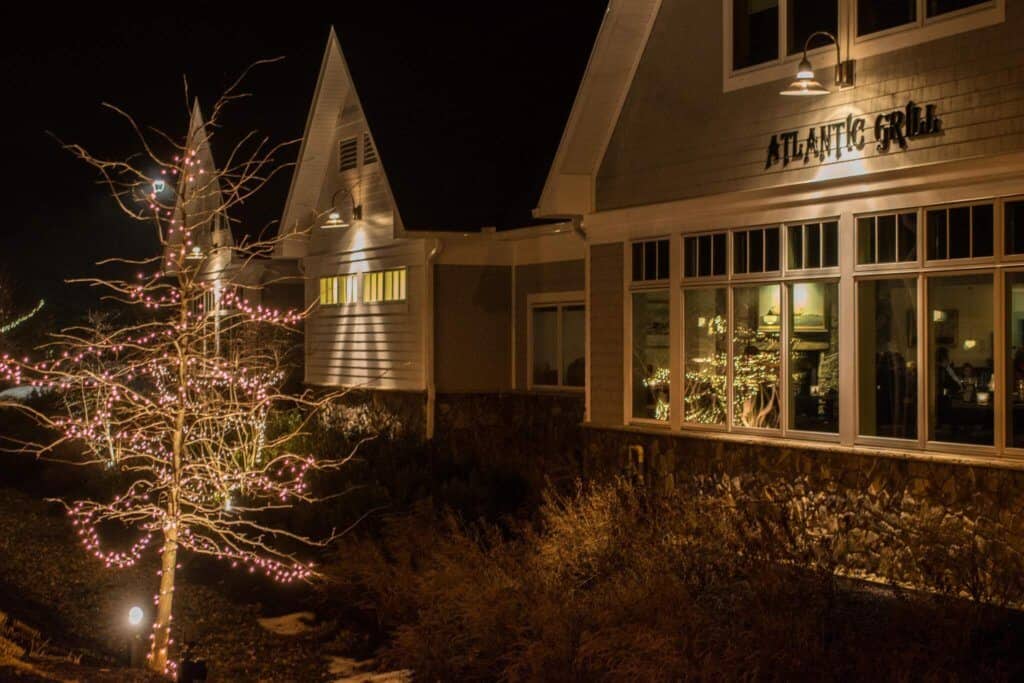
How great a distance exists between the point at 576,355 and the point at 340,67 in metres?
7.99

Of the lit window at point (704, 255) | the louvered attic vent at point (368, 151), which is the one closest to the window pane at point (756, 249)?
the lit window at point (704, 255)

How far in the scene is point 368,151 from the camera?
76.3 ft

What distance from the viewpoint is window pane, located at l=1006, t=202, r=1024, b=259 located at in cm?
1045

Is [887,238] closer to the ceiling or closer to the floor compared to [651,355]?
closer to the ceiling

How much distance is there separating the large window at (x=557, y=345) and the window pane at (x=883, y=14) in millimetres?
8973

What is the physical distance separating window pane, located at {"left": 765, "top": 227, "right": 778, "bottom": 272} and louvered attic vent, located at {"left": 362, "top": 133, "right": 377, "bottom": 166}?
11.2 m

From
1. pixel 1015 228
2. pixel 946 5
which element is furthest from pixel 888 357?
pixel 946 5

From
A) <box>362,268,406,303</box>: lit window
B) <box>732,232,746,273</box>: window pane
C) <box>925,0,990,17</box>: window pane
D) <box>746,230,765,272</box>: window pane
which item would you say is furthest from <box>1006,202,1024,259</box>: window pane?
<box>362,268,406,303</box>: lit window

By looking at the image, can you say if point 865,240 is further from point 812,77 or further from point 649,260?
point 649,260

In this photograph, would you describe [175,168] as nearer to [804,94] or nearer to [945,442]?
[804,94]

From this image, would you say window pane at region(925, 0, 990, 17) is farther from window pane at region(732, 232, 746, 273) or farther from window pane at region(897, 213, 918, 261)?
window pane at region(732, 232, 746, 273)

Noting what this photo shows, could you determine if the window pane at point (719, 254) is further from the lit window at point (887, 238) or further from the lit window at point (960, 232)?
the lit window at point (960, 232)

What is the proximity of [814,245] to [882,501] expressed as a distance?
10.2ft

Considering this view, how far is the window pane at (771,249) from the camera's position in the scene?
13.0 m
